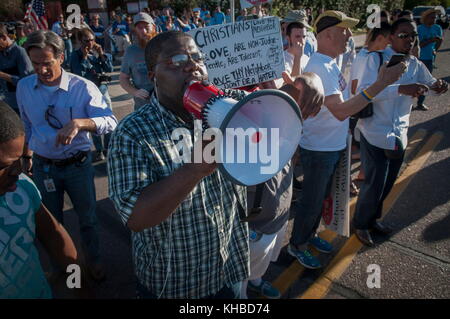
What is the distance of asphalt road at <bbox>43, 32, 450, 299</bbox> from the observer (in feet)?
9.11

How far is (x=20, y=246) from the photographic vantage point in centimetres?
146

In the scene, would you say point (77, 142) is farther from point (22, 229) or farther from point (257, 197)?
point (257, 197)

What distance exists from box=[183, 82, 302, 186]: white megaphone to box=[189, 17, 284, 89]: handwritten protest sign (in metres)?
1.47

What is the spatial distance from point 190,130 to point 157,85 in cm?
24

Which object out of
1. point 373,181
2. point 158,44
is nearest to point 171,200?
point 158,44

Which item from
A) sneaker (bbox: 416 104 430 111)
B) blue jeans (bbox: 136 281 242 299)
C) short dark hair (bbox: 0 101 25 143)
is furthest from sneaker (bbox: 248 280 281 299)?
sneaker (bbox: 416 104 430 111)

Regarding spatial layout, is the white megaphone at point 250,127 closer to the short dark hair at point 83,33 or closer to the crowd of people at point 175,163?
the crowd of people at point 175,163

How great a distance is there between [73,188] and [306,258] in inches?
82.2

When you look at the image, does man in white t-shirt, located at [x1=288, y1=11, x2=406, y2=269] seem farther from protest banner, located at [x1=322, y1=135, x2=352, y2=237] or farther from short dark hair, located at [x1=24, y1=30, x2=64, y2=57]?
short dark hair, located at [x1=24, y1=30, x2=64, y2=57]

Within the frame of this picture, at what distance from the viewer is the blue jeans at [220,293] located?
1636 mm

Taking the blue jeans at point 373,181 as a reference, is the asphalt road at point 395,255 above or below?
below

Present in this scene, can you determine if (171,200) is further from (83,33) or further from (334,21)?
(83,33)

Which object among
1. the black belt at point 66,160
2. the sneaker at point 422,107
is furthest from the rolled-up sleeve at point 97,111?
the sneaker at point 422,107
